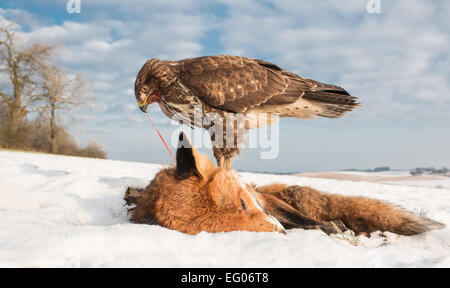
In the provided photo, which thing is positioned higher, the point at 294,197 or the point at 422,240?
the point at 294,197

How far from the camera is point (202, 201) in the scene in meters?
2.23

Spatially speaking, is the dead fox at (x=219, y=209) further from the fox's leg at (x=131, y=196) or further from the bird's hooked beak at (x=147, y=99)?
the bird's hooked beak at (x=147, y=99)

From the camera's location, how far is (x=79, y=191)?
13.2ft

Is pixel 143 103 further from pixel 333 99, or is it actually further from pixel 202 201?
pixel 333 99

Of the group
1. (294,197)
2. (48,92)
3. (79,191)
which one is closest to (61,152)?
(48,92)

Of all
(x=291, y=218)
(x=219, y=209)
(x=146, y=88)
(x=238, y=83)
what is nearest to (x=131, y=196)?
(x=219, y=209)

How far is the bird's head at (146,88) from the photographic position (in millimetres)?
4969

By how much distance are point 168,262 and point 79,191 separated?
9.56 feet

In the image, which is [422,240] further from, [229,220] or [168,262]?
[168,262]

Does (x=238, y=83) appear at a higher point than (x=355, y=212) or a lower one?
higher

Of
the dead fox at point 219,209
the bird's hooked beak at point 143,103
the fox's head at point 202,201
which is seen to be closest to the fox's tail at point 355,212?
the dead fox at point 219,209

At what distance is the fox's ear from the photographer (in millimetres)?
2234

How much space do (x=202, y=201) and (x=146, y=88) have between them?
344cm

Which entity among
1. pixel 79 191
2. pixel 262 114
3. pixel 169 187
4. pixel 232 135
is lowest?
pixel 79 191
